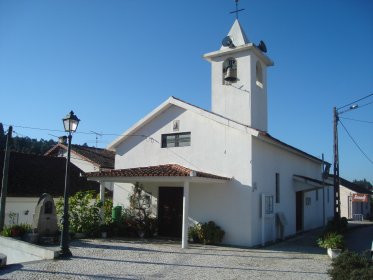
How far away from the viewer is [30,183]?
24406 mm

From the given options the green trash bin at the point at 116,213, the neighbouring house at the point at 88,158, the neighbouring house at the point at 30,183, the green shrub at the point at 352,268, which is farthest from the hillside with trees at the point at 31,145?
the green shrub at the point at 352,268

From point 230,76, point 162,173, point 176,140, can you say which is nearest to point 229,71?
point 230,76

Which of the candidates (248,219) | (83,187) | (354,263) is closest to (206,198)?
(248,219)

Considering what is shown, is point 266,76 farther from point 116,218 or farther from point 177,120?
point 116,218

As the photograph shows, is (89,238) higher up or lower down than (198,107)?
lower down

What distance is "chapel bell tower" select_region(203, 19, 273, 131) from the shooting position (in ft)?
56.9

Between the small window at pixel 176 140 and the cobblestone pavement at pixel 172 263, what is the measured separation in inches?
182

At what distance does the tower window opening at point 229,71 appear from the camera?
17625 millimetres

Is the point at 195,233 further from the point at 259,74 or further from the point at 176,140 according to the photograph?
the point at 259,74

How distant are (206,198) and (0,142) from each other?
27.3 meters

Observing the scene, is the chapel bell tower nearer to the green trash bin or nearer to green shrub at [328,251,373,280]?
the green trash bin

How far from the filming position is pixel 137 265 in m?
10.2

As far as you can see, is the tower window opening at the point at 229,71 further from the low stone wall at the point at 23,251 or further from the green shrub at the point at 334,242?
the low stone wall at the point at 23,251

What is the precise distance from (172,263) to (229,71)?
33.3ft
